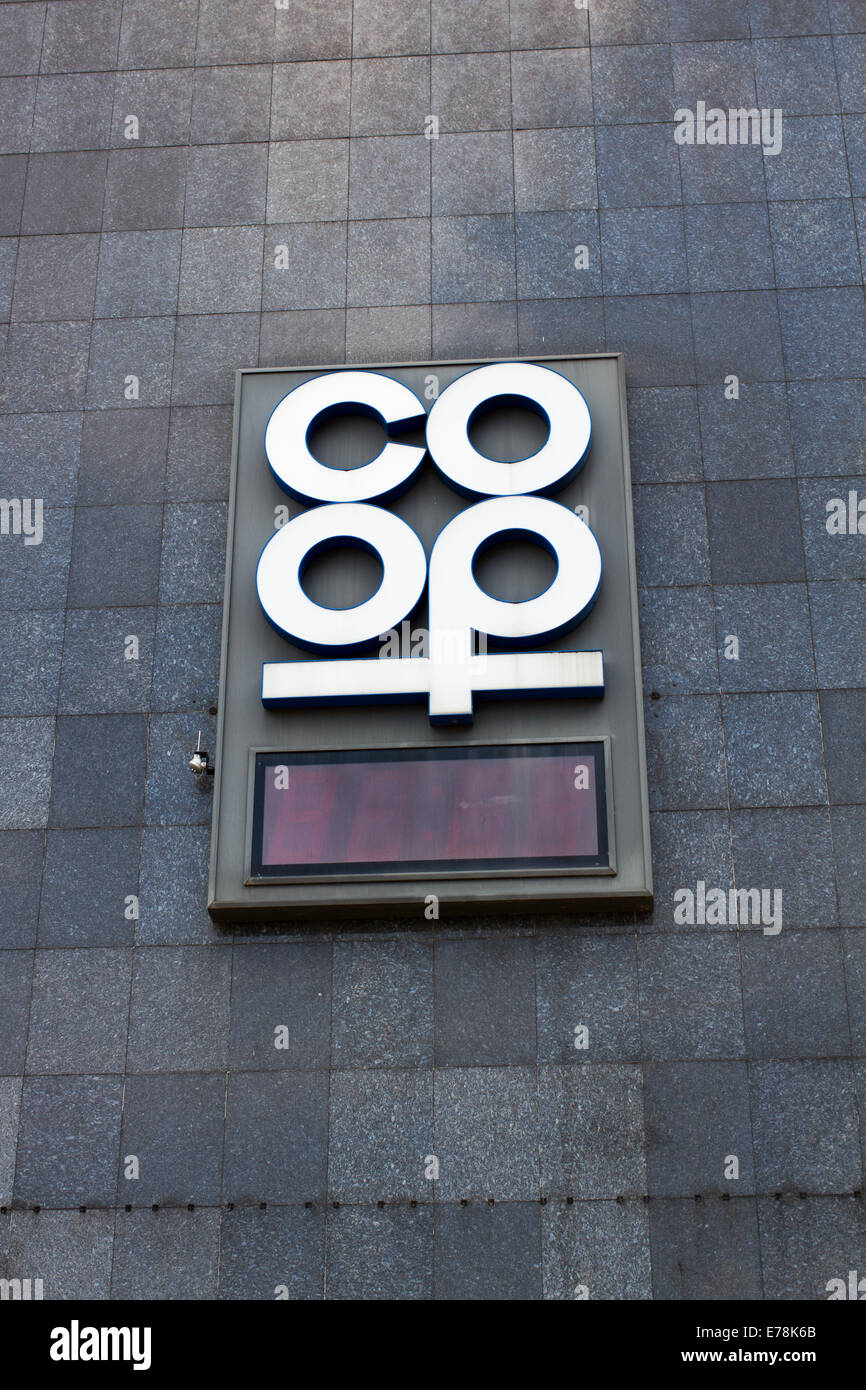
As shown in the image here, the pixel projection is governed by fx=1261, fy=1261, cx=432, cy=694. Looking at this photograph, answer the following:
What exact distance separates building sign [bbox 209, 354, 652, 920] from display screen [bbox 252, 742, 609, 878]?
0.02m

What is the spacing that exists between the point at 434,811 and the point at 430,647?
1.92 m

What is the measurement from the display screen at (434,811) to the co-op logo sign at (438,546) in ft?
2.25

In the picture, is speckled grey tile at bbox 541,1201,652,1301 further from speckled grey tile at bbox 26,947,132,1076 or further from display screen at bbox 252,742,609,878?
speckled grey tile at bbox 26,947,132,1076

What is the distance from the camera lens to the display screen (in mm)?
13734

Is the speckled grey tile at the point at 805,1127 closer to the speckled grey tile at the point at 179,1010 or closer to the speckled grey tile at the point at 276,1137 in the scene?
the speckled grey tile at the point at 276,1137

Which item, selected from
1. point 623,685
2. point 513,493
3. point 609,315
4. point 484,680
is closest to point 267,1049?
point 484,680

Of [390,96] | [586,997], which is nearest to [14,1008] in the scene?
[586,997]

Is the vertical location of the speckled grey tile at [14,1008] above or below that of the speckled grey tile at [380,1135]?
above

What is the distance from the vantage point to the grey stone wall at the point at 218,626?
13.0 metres

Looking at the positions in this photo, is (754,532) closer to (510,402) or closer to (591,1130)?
(510,402)

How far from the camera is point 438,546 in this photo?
14.9 m

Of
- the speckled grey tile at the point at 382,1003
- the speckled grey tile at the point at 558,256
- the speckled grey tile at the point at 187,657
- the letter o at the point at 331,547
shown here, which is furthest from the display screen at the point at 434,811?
the speckled grey tile at the point at 558,256
